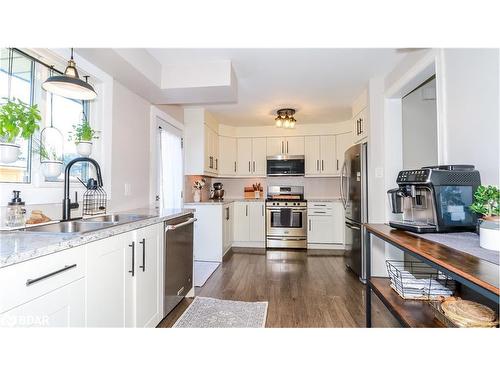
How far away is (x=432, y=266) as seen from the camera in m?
0.92

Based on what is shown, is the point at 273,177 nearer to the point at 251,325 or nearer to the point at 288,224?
the point at 288,224

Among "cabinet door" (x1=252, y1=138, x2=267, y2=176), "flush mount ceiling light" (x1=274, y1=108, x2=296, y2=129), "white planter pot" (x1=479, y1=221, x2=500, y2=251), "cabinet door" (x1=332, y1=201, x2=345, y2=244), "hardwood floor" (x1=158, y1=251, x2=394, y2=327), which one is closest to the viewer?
"white planter pot" (x1=479, y1=221, x2=500, y2=251)

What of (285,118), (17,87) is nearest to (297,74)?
(285,118)

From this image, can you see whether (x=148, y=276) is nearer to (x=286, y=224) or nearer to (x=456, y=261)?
(x=456, y=261)

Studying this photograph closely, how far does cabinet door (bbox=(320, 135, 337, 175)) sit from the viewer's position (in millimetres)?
4711

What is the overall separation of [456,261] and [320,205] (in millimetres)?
3597

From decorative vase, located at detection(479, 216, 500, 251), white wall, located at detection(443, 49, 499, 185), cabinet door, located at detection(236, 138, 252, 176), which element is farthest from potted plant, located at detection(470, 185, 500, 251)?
cabinet door, located at detection(236, 138, 252, 176)

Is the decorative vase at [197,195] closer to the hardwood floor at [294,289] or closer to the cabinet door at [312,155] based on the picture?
the hardwood floor at [294,289]

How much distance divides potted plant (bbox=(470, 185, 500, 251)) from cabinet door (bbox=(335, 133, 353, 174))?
3677 mm

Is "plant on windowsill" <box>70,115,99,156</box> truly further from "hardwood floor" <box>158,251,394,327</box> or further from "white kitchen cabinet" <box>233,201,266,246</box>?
"white kitchen cabinet" <box>233,201,266,246</box>

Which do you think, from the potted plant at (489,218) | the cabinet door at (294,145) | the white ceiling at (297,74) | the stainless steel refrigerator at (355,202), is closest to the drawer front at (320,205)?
the stainless steel refrigerator at (355,202)

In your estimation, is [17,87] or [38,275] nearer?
[38,275]

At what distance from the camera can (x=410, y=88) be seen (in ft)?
8.02
